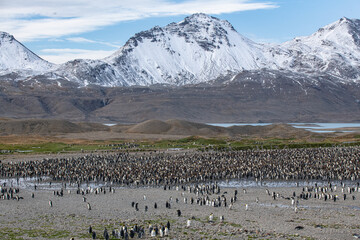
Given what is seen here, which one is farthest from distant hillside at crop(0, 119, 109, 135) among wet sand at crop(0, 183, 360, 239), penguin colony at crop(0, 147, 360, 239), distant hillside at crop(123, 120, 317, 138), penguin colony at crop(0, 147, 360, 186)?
wet sand at crop(0, 183, 360, 239)

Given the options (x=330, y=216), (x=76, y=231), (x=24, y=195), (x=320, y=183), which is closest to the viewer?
(x=76, y=231)

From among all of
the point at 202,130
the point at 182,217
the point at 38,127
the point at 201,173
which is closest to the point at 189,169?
the point at 201,173

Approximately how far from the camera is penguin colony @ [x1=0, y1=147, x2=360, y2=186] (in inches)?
1786

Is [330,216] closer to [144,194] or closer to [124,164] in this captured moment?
[144,194]

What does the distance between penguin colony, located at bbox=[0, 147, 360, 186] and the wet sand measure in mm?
8722

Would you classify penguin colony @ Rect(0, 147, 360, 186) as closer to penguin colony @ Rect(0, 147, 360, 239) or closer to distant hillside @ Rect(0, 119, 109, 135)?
penguin colony @ Rect(0, 147, 360, 239)

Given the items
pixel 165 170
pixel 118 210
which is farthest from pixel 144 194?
pixel 165 170

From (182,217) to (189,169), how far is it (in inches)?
862

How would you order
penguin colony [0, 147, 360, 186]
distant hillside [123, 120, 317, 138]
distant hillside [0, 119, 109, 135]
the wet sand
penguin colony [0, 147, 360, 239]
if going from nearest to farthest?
the wet sand → penguin colony [0, 147, 360, 239] → penguin colony [0, 147, 360, 186] → distant hillside [123, 120, 317, 138] → distant hillside [0, 119, 109, 135]

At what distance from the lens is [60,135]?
372 ft

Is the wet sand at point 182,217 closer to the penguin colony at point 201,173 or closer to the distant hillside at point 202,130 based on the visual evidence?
the penguin colony at point 201,173

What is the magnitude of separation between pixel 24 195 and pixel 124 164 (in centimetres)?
2030

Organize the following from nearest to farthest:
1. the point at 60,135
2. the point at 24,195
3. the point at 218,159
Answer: the point at 24,195
the point at 218,159
the point at 60,135

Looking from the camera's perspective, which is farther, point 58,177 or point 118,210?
point 58,177
